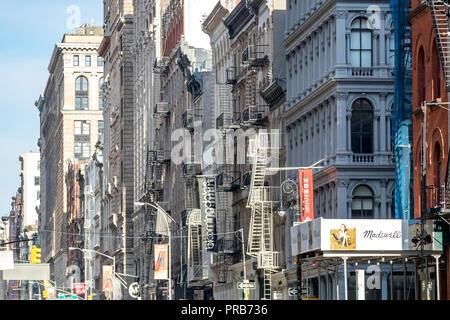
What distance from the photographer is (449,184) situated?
39750mm

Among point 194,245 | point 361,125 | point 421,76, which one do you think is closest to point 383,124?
point 361,125

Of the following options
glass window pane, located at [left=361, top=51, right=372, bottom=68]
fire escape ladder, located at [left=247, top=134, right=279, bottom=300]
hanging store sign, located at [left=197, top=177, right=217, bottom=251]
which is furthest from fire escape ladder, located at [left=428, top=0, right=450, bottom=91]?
hanging store sign, located at [left=197, top=177, right=217, bottom=251]

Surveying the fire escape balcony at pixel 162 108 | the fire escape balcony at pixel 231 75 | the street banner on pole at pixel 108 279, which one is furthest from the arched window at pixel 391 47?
the street banner on pole at pixel 108 279

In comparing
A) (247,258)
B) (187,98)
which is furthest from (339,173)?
(187,98)

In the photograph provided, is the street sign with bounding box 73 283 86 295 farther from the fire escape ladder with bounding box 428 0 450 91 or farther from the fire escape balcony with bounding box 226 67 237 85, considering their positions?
the fire escape ladder with bounding box 428 0 450 91

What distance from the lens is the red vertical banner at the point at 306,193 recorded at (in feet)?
192

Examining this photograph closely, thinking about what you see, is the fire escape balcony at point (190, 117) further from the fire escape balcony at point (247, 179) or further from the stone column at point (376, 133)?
the stone column at point (376, 133)

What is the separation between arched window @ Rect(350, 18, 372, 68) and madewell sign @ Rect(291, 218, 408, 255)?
16.8m

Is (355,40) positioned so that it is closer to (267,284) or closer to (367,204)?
(367,204)

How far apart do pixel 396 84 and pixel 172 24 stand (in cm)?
6988

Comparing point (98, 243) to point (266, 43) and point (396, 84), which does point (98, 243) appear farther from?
point (396, 84)

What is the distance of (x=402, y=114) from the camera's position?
173 feet

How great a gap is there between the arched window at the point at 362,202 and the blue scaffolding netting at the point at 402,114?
6.67 meters

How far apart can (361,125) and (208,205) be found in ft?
109
